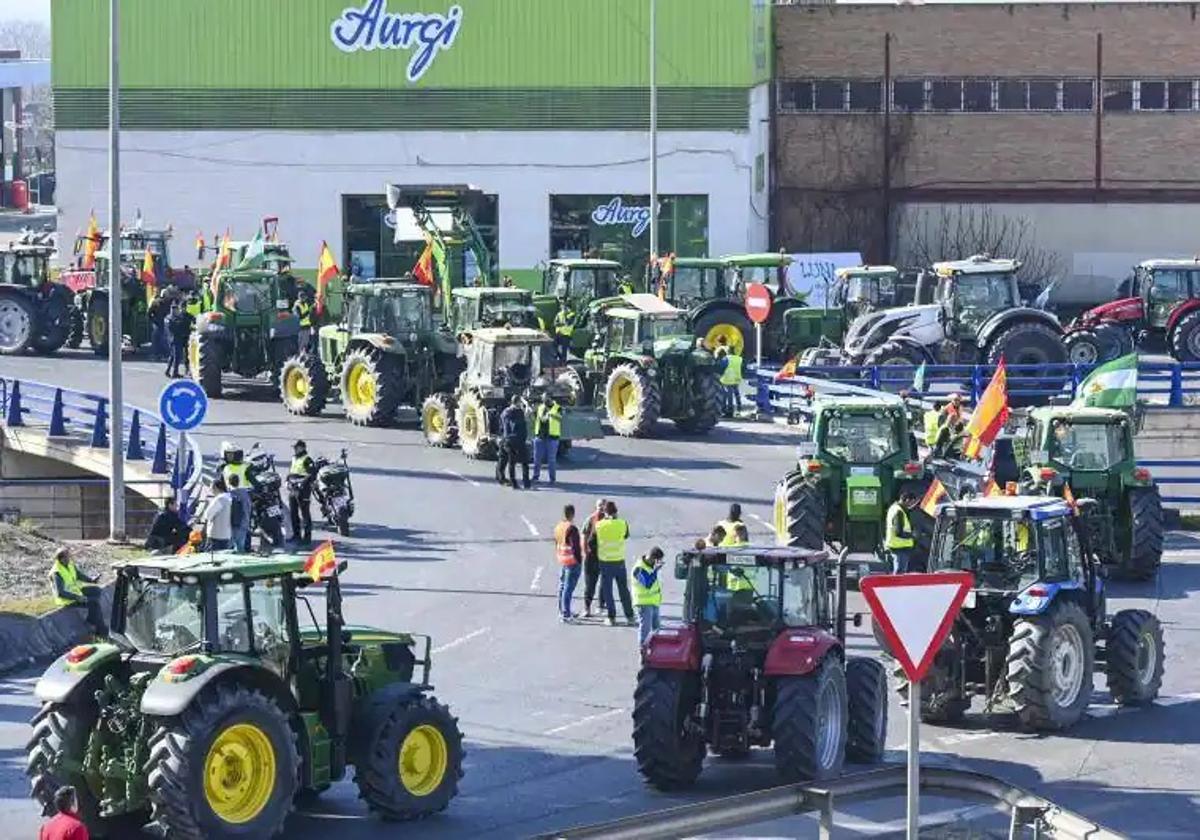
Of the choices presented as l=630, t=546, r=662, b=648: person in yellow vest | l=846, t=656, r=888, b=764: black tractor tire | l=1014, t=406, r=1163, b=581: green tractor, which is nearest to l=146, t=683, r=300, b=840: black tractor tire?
l=846, t=656, r=888, b=764: black tractor tire

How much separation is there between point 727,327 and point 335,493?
15.6m

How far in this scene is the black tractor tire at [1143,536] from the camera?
93.7 ft

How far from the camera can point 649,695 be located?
18.6 m

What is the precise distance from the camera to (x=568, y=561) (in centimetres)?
2605

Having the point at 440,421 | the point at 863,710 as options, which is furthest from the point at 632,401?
the point at 863,710

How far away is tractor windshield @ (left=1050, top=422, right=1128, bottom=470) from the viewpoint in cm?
2905

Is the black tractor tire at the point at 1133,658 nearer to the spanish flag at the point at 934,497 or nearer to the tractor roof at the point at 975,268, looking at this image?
the spanish flag at the point at 934,497

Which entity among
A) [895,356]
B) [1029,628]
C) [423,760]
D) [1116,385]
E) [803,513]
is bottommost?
[423,760]

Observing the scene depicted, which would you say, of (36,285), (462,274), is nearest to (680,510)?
(462,274)

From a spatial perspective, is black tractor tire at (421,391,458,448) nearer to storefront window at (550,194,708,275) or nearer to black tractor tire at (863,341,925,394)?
black tractor tire at (863,341,925,394)

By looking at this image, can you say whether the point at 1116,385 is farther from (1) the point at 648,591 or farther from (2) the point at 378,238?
(2) the point at 378,238

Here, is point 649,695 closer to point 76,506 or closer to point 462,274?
point 76,506

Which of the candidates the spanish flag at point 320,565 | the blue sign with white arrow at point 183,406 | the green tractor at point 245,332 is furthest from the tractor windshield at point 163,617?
the green tractor at point 245,332

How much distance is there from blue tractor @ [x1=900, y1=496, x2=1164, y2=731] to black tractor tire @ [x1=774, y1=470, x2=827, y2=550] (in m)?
5.90
